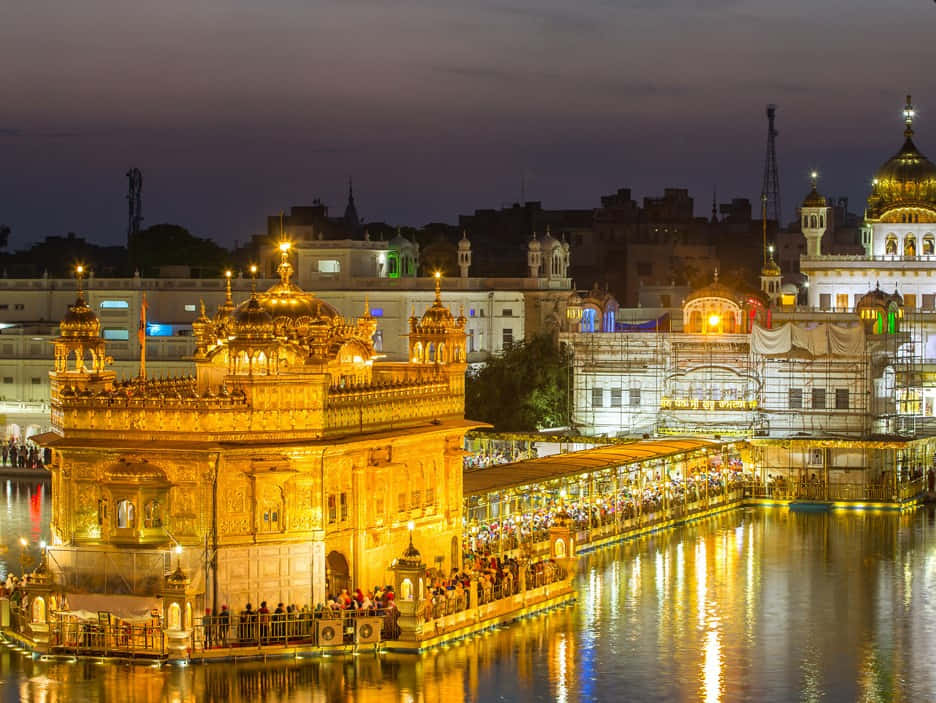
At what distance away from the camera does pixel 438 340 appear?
36.3m

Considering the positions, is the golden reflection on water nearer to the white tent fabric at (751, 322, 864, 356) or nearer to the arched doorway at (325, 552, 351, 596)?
the arched doorway at (325, 552, 351, 596)

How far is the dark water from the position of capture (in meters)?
28.3

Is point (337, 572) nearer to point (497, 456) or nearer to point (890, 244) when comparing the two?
point (497, 456)

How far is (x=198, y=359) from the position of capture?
3325 centimetres

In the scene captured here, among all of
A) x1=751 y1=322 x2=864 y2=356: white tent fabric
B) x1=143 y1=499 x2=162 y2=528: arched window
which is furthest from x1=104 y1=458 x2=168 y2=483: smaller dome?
x1=751 y1=322 x2=864 y2=356: white tent fabric

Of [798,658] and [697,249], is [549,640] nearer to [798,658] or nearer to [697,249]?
[798,658]

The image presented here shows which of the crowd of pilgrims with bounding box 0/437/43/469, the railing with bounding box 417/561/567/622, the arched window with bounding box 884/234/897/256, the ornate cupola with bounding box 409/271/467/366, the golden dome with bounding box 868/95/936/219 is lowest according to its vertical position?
the railing with bounding box 417/561/567/622

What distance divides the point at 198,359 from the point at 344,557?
4.01m

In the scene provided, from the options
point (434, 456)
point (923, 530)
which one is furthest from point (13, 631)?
point (923, 530)

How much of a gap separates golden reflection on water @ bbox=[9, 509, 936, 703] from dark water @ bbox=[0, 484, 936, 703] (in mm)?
33

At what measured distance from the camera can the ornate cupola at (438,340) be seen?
36188mm

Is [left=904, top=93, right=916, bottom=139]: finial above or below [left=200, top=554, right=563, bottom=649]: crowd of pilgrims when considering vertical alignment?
above

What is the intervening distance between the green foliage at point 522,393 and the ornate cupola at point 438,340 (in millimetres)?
28250

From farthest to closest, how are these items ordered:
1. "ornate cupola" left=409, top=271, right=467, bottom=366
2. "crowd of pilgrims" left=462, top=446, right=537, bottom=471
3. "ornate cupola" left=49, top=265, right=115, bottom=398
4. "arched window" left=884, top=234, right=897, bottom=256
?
"arched window" left=884, top=234, right=897, bottom=256 → "crowd of pilgrims" left=462, top=446, right=537, bottom=471 → "ornate cupola" left=409, top=271, right=467, bottom=366 → "ornate cupola" left=49, top=265, right=115, bottom=398
